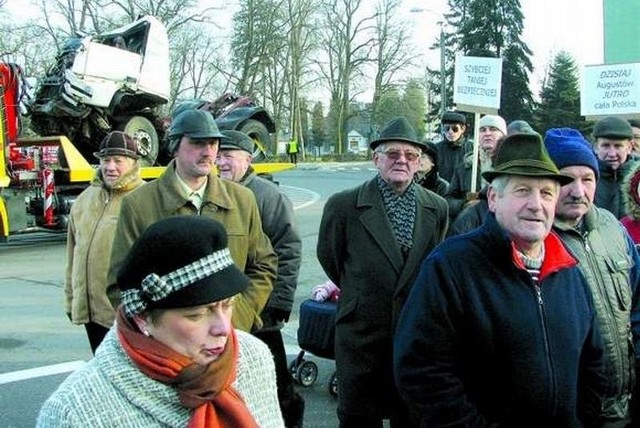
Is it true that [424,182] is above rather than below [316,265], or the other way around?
above

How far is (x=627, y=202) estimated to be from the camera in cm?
413

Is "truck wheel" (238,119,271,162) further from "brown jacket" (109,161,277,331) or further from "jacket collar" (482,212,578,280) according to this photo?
"jacket collar" (482,212,578,280)

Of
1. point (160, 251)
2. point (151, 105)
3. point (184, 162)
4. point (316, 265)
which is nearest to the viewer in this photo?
point (160, 251)

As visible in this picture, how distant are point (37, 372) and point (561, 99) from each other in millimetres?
42048

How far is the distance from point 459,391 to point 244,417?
36.5 inches

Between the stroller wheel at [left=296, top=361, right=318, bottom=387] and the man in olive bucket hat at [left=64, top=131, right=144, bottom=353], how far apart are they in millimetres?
1682

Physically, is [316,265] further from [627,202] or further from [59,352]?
[627,202]

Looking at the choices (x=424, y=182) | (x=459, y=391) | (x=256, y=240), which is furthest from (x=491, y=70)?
(x=459, y=391)

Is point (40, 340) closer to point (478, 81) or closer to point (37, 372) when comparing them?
point (37, 372)

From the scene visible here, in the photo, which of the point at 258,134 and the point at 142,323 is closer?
the point at 142,323

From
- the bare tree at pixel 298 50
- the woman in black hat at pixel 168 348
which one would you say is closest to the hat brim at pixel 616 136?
the woman in black hat at pixel 168 348

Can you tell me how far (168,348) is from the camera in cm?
197

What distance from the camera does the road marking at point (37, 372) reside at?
6211 millimetres

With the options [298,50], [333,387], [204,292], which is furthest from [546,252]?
[298,50]
